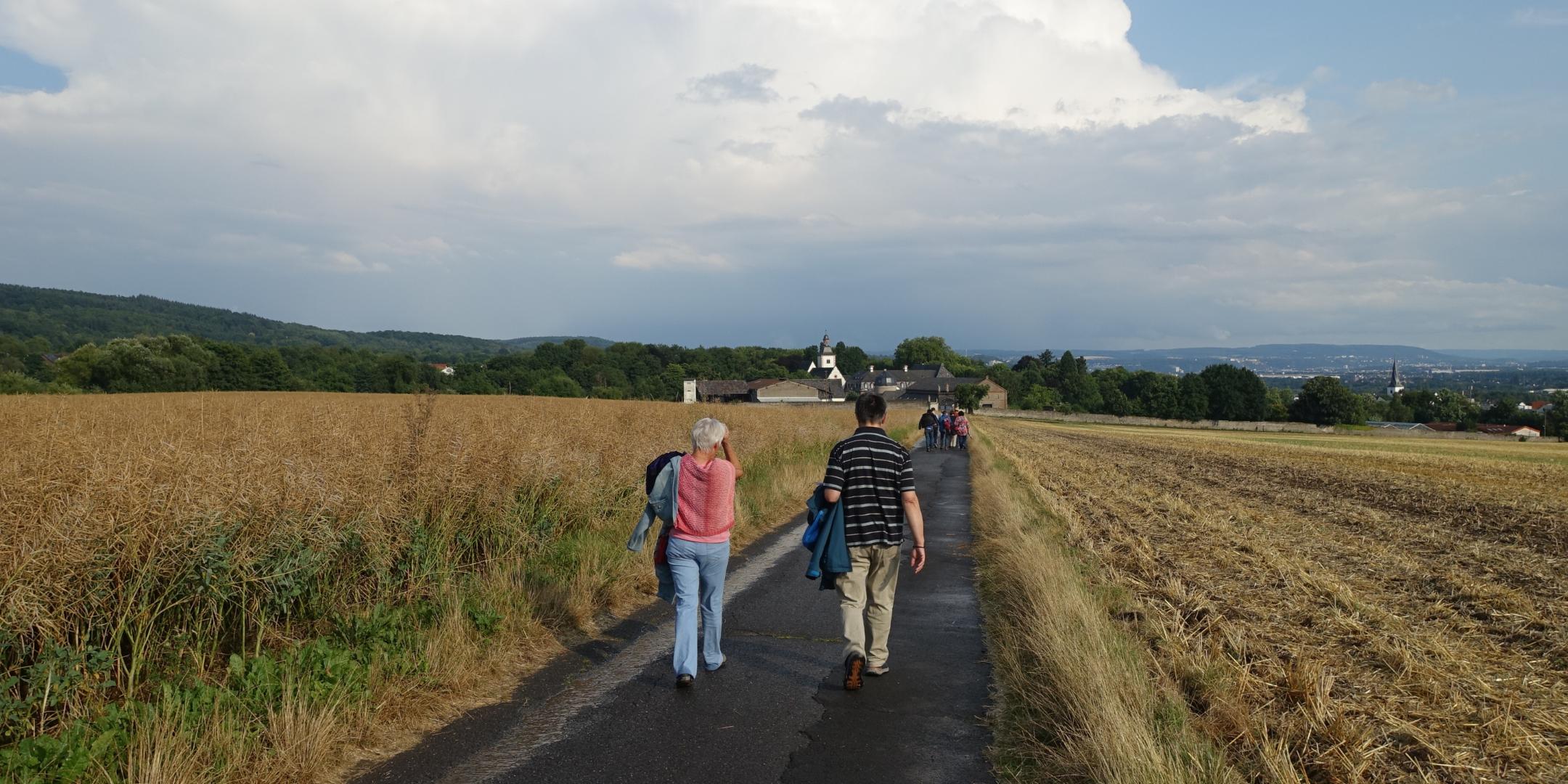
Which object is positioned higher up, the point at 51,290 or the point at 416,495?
the point at 51,290

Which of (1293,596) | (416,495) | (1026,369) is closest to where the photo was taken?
(416,495)

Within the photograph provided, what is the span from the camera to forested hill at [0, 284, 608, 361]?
10231 centimetres

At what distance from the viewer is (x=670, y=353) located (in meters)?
Result: 144

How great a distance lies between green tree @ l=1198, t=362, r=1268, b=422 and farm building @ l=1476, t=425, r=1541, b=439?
2244 centimetres

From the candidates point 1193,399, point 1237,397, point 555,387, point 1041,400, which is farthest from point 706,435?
point 1041,400

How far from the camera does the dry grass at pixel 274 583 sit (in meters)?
4.38

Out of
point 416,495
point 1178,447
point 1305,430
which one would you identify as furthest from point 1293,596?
point 1305,430

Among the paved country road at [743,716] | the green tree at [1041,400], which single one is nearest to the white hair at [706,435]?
the paved country road at [743,716]

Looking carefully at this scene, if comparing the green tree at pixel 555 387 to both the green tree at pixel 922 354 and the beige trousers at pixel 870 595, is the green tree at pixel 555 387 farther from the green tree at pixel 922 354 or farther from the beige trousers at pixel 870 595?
the green tree at pixel 922 354

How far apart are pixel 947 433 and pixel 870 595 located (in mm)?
32048

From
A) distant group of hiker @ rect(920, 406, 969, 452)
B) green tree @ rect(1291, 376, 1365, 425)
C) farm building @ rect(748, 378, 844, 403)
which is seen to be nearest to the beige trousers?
distant group of hiker @ rect(920, 406, 969, 452)

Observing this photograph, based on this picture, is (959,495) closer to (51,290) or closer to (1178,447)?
(1178,447)

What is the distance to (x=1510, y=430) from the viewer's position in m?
91.6

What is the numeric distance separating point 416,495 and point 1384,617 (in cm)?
899
